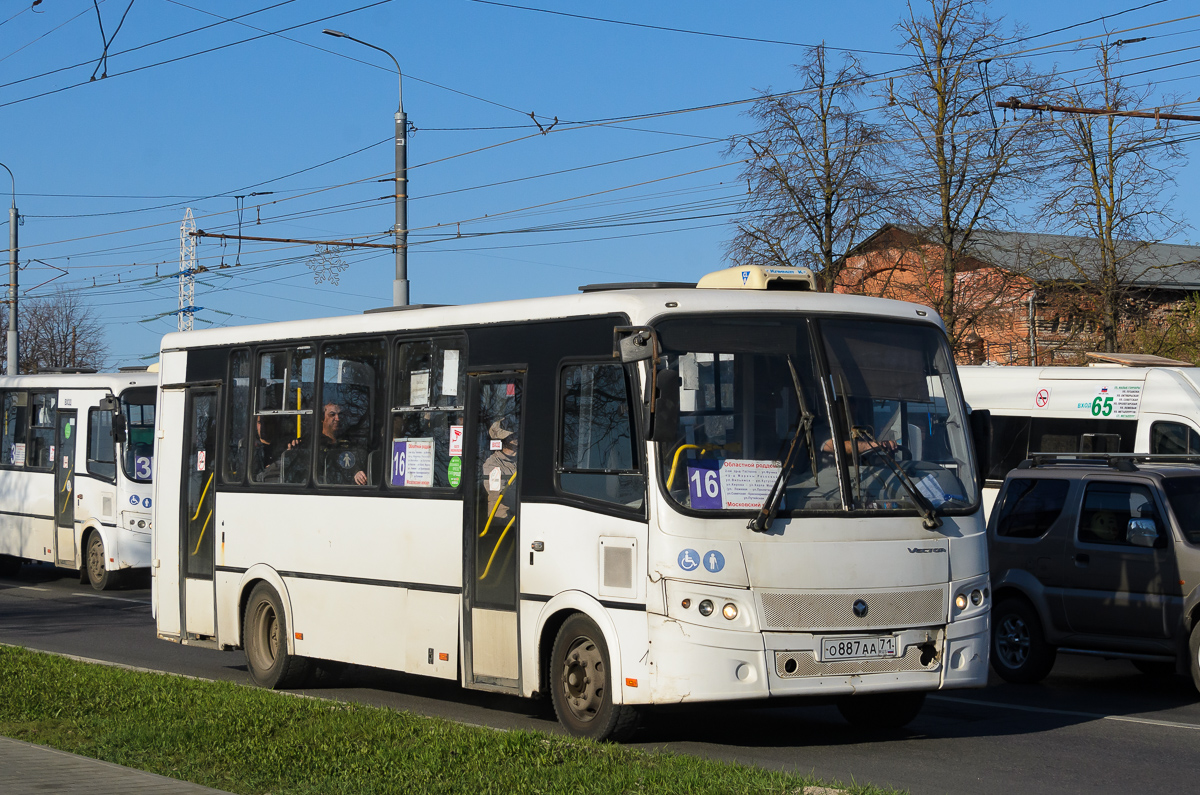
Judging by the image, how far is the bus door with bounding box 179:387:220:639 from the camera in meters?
13.6

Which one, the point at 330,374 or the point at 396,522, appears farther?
the point at 330,374

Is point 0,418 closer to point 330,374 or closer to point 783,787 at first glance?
point 330,374

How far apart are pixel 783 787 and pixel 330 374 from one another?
635 centimetres

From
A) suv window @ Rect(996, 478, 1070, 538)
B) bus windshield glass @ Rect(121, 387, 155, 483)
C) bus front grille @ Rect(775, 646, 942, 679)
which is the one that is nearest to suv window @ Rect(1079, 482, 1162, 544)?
suv window @ Rect(996, 478, 1070, 538)

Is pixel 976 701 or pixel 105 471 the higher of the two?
pixel 105 471

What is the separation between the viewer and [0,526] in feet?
84.7

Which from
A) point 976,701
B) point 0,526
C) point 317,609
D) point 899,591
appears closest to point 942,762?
point 899,591

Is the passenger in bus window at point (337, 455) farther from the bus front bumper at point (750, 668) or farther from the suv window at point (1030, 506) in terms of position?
the suv window at point (1030, 506)

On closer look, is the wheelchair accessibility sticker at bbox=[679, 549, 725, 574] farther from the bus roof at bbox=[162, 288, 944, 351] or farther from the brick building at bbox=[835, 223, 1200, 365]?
the brick building at bbox=[835, 223, 1200, 365]

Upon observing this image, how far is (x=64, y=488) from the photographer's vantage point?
79.4 feet

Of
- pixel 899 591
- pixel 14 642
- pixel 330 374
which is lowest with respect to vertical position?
pixel 14 642

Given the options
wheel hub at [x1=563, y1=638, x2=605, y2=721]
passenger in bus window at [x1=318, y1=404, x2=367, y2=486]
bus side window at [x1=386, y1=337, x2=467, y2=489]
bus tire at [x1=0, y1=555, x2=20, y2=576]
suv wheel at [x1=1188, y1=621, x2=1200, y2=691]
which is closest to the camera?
wheel hub at [x1=563, y1=638, x2=605, y2=721]

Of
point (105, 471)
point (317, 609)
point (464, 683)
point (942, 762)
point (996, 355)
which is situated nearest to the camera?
point (942, 762)

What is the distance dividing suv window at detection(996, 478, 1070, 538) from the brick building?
18148 mm
